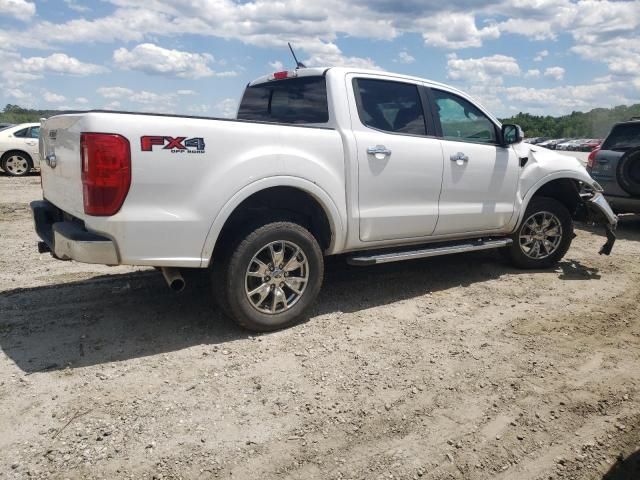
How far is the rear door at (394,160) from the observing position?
449 cm

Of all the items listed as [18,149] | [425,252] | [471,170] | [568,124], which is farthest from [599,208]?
[568,124]

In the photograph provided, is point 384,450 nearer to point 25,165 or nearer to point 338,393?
point 338,393

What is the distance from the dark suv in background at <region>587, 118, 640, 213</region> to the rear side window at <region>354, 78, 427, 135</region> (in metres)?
4.86

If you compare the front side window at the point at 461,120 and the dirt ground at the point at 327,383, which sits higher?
the front side window at the point at 461,120

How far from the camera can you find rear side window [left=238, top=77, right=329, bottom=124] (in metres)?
4.60

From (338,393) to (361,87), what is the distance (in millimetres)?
2610

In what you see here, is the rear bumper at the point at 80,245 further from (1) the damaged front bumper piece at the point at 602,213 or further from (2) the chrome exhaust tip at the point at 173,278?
(1) the damaged front bumper piece at the point at 602,213

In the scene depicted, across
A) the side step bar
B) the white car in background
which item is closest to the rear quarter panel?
the side step bar

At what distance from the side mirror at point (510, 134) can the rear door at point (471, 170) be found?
0.24ft

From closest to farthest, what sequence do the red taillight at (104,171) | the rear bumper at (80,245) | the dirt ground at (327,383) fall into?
1. the dirt ground at (327,383)
2. the red taillight at (104,171)
3. the rear bumper at (80,245)

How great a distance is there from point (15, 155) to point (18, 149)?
18cm

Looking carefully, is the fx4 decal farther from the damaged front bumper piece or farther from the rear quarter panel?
the damaged front bumper piece

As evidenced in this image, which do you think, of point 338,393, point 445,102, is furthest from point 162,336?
point 445,102

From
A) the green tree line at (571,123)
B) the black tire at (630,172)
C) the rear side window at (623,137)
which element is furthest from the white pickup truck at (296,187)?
the green tree line at (571,123)
